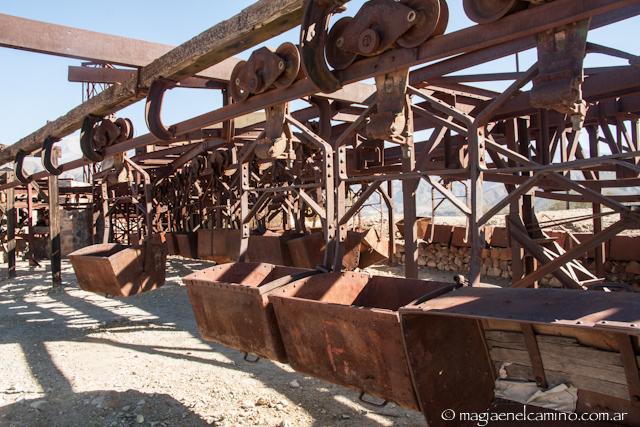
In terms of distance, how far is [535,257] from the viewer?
5000 mm

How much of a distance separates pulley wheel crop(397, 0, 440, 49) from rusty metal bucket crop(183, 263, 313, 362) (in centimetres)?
202

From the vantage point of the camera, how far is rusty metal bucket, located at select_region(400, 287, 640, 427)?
211 cm

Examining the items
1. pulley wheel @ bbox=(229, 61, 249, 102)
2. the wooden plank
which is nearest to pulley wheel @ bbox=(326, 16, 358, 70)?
pulley wheel @ bbox=(229, 61, 249, 102)

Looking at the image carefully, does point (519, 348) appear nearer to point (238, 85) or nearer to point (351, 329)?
point (351, 329)

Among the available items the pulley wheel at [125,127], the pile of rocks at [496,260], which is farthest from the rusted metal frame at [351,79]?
the pile of rocks at [496,260]

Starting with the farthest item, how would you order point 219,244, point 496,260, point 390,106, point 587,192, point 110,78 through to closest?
point 496,260 < point 219,244 < point 110,78 < point 587,192 < point 390,106

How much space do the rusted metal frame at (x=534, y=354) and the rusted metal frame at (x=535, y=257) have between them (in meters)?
1.82

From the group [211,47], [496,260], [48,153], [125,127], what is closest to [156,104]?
[211,47]

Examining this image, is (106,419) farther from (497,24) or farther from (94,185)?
(94,185)

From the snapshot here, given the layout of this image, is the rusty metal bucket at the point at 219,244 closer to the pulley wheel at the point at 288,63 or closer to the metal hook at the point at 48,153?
the metal hook at the point at 48,153

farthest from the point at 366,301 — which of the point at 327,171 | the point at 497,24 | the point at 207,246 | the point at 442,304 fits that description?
the point at 207,246

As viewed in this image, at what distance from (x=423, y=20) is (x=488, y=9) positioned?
0.38 meters

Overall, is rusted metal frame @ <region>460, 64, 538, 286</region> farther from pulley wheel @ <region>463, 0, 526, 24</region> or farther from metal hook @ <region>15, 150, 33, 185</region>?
metal hook @ <region>15, 150, 33, 185</region>

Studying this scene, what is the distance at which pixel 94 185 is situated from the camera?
16.5 metres
